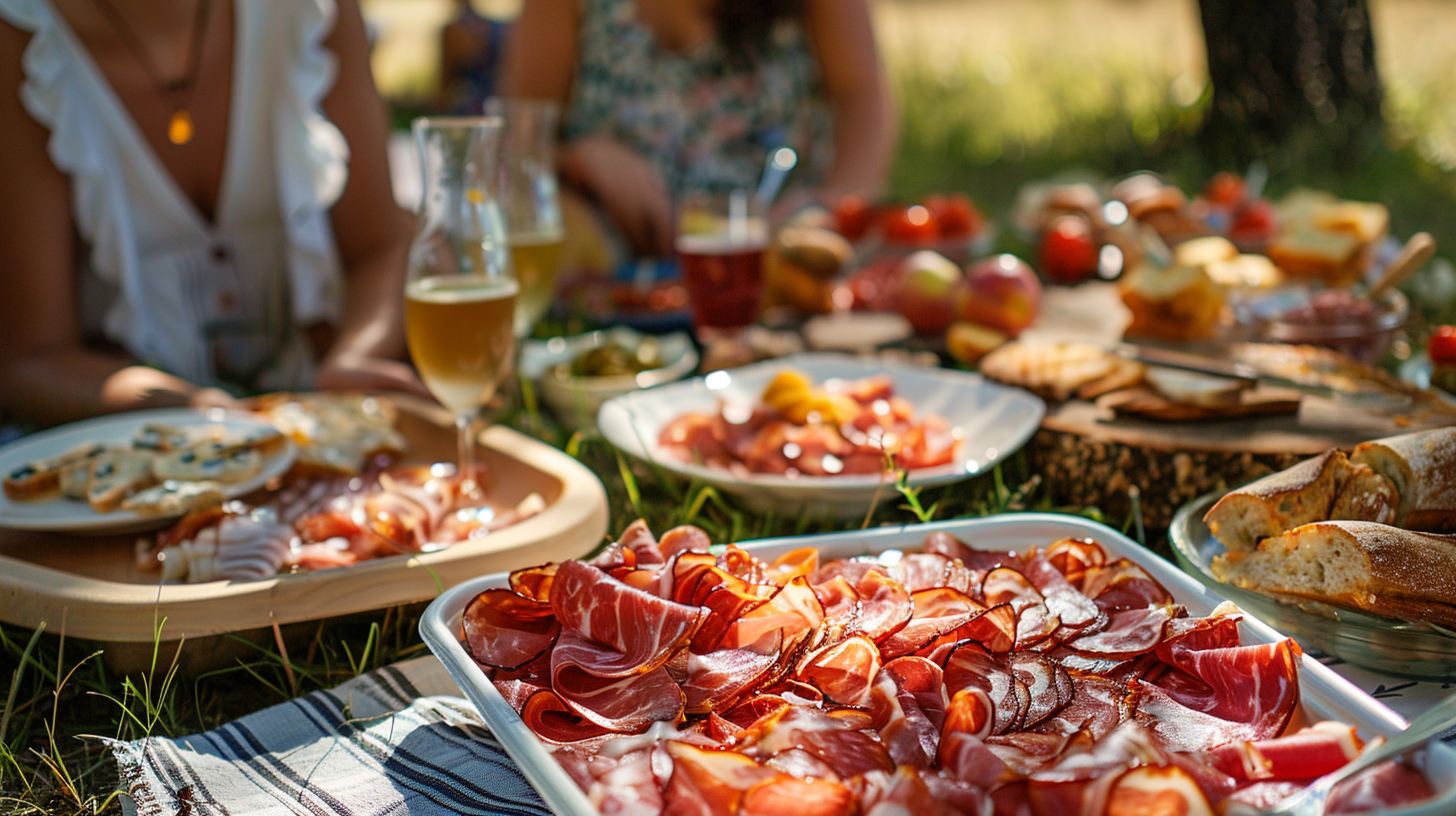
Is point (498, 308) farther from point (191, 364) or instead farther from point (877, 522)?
point (191, 364)

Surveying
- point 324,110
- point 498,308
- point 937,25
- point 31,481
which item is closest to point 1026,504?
point 498,308

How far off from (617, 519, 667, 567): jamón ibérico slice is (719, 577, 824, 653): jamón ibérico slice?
0.17m

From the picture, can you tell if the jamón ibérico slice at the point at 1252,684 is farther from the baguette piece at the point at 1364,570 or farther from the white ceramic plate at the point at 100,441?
the white ceramic plate at the point at 100,441

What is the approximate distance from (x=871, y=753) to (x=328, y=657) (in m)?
0.83

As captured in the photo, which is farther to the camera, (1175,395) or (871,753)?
(1175,395)

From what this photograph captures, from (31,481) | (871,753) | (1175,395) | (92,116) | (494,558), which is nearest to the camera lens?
(871,753)

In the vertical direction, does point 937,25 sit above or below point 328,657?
above

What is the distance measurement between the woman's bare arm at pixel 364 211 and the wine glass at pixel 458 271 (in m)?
0.93

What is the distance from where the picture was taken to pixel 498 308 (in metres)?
1.58

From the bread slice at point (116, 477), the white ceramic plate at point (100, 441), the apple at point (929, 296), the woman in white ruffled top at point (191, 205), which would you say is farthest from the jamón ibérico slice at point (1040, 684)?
the apple at point (929, 296)

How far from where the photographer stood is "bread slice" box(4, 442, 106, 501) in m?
1.51

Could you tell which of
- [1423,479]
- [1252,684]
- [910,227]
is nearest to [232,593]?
[1252,684]

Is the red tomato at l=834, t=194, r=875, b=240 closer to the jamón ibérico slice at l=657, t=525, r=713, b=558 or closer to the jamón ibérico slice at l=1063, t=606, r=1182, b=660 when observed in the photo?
the jamón ibérico slice at l=657, t=525, r=713, b=558

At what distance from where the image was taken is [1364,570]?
40.3 inches
